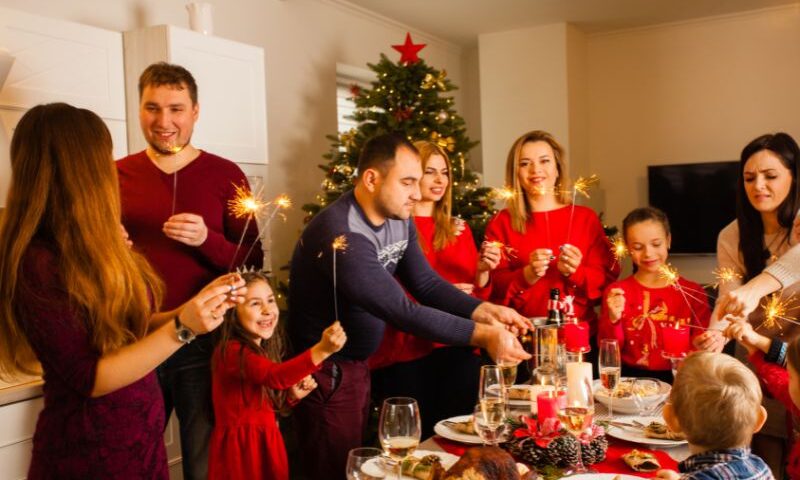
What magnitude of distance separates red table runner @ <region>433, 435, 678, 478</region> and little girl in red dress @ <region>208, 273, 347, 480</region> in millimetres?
561

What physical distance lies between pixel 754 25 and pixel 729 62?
342mm

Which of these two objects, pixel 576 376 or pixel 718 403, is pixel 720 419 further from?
pixel 576 376

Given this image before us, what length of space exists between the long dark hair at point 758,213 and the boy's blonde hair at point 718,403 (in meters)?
1.47

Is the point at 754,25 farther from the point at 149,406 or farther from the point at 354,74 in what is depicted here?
the point at 149,406

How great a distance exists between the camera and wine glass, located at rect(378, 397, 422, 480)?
62.6 inches

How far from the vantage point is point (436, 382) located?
306 cm

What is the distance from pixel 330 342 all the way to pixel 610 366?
0.83m

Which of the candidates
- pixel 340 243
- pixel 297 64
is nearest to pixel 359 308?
pixel 340 243

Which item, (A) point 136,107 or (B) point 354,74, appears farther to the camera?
(B) point 354,74

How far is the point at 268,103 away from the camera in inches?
190

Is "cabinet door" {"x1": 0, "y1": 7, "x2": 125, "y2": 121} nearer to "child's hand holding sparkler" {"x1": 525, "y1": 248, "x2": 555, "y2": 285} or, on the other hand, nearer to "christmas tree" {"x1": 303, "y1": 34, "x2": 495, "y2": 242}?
"christmas tree" {"x1": 303, "y1": 34, "x2": 495, "y2": 242}

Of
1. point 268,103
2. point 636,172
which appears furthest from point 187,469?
point 636,172

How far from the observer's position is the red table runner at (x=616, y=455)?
171cm

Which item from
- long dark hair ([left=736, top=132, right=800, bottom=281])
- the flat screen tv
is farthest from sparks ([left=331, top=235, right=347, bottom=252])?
the flat screen tv
